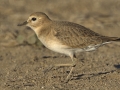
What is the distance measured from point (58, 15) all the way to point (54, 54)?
4.87m

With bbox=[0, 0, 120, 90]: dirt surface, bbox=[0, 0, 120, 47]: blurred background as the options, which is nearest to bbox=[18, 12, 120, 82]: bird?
bbox=[0, 0, 120, 90]: dirt surface

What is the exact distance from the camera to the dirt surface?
7.21 metres

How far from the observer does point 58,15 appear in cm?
1456

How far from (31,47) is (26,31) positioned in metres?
1.56

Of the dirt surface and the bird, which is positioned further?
the bird

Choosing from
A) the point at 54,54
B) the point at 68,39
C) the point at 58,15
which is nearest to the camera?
the point at 68,39

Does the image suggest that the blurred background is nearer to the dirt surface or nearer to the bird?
the dirt surface

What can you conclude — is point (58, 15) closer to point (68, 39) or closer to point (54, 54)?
point (54, 54)

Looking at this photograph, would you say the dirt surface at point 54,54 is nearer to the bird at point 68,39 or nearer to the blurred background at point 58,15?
the blurred background at point 58,15

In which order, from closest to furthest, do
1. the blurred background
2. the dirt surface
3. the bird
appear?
the dirt surface, the bird, the blurred background

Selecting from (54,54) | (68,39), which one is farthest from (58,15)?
(68,39)

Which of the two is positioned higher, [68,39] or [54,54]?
[68,39]

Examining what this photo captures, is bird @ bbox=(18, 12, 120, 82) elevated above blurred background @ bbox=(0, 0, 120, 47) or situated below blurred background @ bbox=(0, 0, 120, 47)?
above

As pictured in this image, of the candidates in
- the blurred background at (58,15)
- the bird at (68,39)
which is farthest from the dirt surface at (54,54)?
the bird at (68,39)
